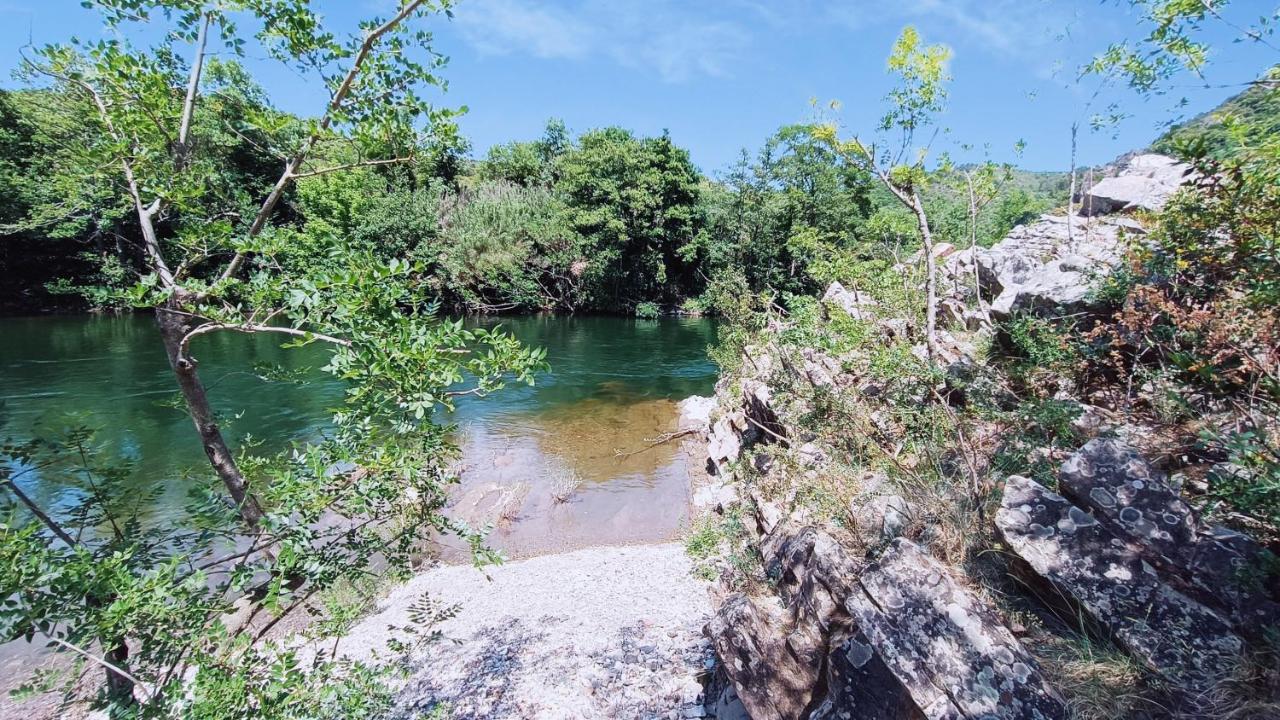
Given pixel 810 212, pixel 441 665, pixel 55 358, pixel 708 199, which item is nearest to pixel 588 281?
pixel 708 199

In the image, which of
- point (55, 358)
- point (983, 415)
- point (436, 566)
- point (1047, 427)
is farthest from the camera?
point (55, 358)

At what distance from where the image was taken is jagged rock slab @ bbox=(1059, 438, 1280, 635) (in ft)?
8.98

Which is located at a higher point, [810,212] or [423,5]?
[810,212]

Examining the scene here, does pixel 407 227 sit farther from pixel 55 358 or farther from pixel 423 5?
pixel 423 5

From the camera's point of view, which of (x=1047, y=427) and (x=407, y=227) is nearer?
(x=1047, y=427)

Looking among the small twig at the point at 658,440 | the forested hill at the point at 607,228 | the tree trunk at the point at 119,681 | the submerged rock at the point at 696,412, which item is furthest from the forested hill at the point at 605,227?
the tree trunk at the point at 119,681

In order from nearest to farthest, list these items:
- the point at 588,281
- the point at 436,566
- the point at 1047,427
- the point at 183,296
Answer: the point at 183,296
the point at 1047,427
the point at 436,566
the point at 588,281

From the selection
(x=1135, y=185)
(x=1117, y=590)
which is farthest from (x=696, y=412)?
(x=1117, y=590)

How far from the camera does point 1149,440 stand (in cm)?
416

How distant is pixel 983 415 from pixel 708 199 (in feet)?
122

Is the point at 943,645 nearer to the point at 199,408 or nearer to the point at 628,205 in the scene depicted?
the point at 199,408

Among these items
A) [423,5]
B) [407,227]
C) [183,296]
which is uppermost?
[407,227]

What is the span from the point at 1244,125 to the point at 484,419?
15472 millimetres

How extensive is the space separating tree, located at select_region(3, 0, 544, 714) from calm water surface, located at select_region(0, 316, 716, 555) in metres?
0.86
